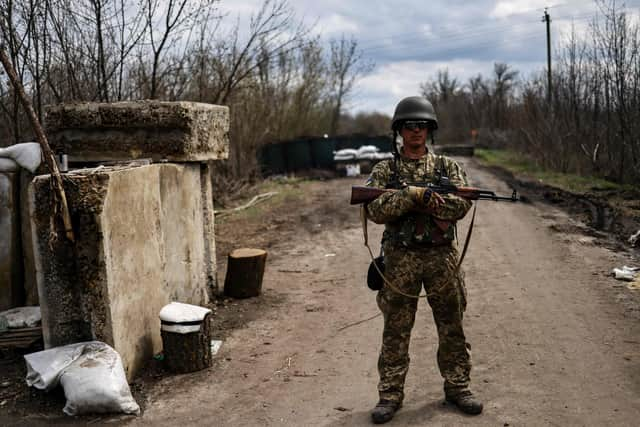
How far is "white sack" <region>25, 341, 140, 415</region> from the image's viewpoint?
4535 mm

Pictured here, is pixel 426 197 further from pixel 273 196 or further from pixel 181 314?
Result: pixel 273 196

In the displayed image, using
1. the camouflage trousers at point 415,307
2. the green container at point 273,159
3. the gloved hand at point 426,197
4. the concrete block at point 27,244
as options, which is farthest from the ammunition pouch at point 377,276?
the green container at point 273,159

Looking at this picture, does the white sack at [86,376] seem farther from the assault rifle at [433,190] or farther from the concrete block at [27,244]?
the assault rifle at [433,190]

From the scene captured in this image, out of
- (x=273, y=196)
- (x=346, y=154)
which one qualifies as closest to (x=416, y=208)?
(x=273, y=196)

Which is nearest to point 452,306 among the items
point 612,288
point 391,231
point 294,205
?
point 391,231

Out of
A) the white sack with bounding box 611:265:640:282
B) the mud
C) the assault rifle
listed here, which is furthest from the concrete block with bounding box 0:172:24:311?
the mud

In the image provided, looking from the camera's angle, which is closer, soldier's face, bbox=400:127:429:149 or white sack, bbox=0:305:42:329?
soldier's face, bbox=400:127:429:149

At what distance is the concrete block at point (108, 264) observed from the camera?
15.8ft

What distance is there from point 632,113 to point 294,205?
826cm

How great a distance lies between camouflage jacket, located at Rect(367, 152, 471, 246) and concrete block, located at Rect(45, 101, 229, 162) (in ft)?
10.1

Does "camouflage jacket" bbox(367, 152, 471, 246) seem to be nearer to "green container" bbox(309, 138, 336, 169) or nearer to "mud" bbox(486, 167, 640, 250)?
"mud" bbox(486, 167, 640, 250)

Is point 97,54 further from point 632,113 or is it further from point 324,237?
point 632,113

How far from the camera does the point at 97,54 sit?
992 cm

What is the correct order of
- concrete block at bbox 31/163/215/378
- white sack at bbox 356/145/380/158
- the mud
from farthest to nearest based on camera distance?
1. white sack at bbox 356/145/380/158
2. the mud
3. concrete block at bbox 31/163/215/378
